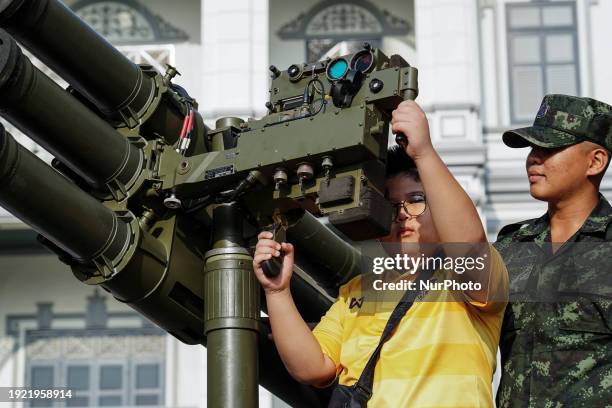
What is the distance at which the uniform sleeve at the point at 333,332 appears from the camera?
487cm

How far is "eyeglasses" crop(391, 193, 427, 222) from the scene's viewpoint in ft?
15.9

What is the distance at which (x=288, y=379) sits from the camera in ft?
19.0

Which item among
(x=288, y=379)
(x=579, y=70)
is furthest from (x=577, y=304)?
(x=579, y=70)

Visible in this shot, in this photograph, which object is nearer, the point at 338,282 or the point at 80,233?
the point at 80,233

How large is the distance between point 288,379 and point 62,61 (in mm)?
1659

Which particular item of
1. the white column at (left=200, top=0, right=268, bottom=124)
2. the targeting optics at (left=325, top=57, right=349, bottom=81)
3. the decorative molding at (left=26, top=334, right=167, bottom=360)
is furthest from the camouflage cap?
the decorative molding at (left=26, top=334, right=167, bottom=360)

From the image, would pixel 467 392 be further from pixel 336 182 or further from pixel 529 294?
pixel 336 182

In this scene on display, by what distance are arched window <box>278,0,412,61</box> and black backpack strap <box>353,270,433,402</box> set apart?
40.3ft

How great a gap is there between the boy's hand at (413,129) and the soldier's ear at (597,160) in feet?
2.37

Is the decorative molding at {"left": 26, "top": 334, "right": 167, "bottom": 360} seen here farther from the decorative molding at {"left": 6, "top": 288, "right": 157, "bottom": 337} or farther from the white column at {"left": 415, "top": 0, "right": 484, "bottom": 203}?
the white column at {"left": 415, "top": 0, "right": 484, "bottom": 203}

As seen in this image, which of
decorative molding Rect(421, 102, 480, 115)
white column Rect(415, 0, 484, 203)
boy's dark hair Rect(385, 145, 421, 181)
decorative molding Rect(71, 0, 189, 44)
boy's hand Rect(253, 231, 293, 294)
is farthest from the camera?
decorative molding Rect(71, 0, 189, 44)

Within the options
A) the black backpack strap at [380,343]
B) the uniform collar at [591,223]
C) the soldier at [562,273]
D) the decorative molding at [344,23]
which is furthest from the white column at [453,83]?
the black backpack strap at [380,343]

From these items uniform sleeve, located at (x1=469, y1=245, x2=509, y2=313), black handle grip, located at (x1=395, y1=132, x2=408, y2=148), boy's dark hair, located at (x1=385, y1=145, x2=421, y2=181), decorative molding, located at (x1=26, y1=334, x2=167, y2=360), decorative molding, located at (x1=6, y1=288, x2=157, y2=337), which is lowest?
uniform sleeve, located at (x1=469, y1=245, x2=509, y2=313)

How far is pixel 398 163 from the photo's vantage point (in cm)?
509
